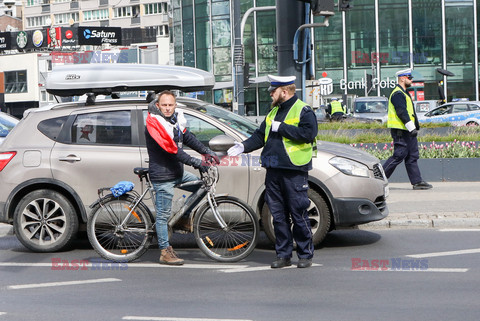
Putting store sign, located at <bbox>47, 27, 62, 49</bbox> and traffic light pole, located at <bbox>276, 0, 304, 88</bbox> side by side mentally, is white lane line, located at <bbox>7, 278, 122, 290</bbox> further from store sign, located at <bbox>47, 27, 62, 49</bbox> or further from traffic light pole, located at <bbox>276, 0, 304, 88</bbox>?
store sign, located at <bbox>47, 27, 62, 49</bbox>

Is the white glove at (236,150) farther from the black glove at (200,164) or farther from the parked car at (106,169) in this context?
the parked car at (106,169)

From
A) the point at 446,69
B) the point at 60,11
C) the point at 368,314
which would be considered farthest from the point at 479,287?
the point at 60,11

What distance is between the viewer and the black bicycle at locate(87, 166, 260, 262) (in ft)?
26.8

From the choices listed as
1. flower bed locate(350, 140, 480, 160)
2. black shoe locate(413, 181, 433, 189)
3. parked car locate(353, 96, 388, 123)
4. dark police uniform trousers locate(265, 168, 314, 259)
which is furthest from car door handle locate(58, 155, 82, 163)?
parked car locate(353, 96, 388, 123)

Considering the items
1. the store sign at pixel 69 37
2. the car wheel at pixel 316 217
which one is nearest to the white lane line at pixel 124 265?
the car wheel at pixel 316 217

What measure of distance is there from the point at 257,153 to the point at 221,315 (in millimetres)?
2940

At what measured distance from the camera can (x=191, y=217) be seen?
833 cm

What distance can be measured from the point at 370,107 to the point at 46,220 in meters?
28.1

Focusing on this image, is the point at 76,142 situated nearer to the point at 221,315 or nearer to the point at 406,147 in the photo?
the point at 221,315

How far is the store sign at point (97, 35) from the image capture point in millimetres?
107375

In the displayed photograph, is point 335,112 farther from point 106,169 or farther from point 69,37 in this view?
point 69,37

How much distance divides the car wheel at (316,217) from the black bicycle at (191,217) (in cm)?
61

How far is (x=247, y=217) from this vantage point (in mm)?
8078

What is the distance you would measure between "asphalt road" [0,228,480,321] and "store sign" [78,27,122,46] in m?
100
